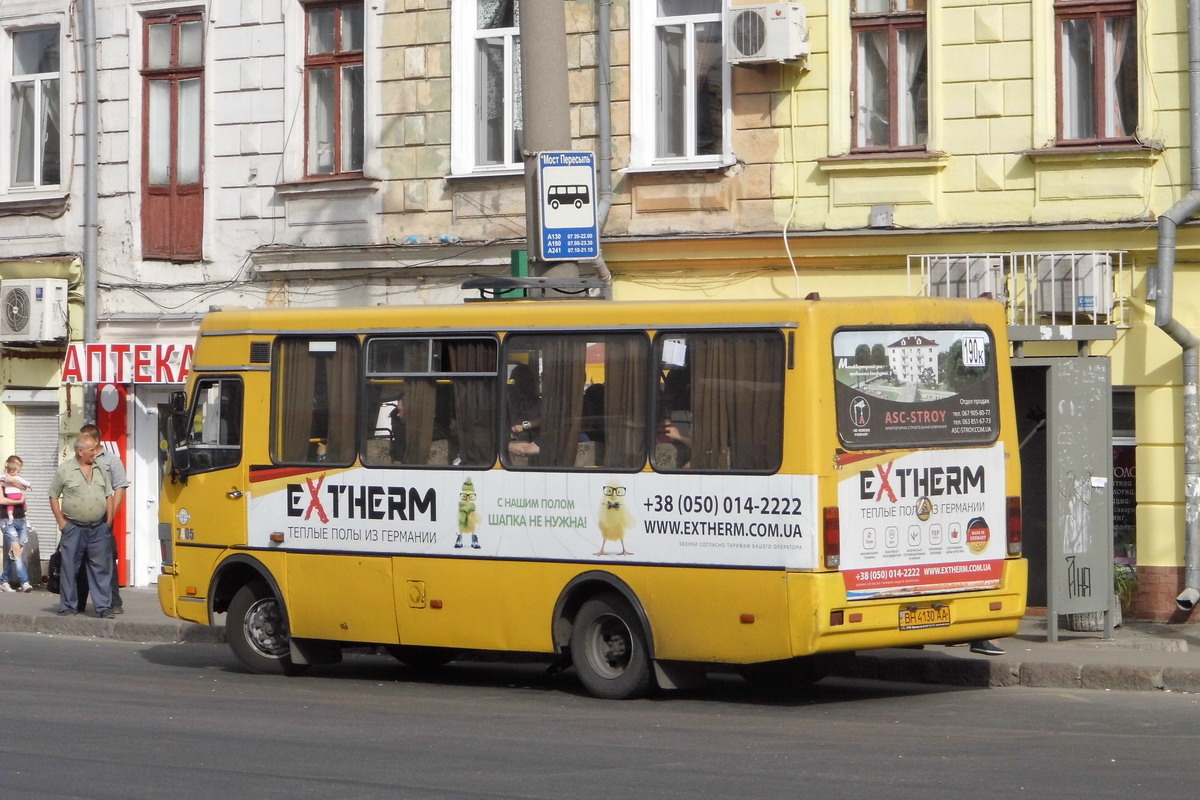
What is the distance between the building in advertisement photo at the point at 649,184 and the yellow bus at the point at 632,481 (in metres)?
0.57

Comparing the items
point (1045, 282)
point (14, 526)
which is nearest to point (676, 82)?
point (1045, 282)

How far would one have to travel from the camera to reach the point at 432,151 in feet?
65.2

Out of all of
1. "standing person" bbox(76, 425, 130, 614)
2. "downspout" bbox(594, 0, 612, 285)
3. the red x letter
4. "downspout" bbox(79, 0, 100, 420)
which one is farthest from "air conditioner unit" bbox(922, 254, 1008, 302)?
"downspout" bbox(79, 0, 100, 420)

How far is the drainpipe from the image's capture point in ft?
52.1

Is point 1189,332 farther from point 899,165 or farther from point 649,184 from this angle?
point 649,184

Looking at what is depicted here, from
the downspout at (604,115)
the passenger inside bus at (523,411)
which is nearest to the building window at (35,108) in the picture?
the downspout at (604,115)

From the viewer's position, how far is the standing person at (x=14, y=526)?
21812mm

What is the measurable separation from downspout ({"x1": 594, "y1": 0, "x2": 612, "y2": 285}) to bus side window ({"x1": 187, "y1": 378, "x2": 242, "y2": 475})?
5097 millimetres

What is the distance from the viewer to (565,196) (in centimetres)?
1517

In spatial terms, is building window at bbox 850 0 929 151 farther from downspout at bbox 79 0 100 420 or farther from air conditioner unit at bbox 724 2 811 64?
downspout at bbox 79 0 100 420

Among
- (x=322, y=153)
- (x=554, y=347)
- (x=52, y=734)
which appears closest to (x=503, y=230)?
Result: (x=322, y=153)

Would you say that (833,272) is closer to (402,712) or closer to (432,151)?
(432,151)

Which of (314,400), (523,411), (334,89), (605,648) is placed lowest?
(605,648)

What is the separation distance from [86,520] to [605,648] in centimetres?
769
